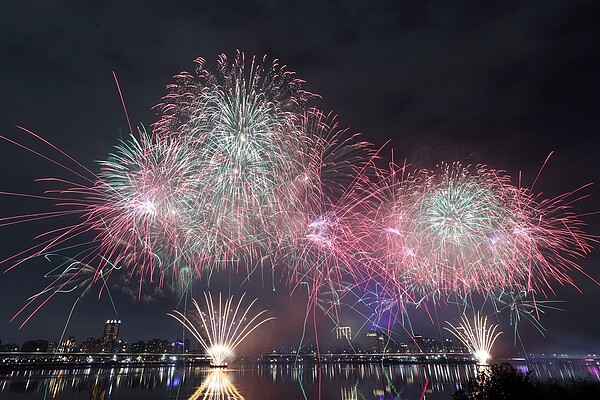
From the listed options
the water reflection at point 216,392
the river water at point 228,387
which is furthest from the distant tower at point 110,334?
the water reflection at point 216,392

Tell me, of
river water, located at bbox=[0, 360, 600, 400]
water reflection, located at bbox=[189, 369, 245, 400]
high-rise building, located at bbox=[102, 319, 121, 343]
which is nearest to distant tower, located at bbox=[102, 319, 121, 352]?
high-rise building, located at bbox=[102, 319, 121, 343]

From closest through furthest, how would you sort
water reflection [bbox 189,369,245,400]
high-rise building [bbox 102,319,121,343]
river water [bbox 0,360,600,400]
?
1. water reflection [bbox 189,369,245,400]
2. river water [bbox 0,360,600,400]
3. high-rise building [bbox 102,319,121,343]

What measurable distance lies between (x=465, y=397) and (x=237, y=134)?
18.5m

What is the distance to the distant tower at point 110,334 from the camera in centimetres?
15950

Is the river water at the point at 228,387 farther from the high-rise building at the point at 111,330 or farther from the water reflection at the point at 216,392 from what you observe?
the high-rise building at the point at 111,330

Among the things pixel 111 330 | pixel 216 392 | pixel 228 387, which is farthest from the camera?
pixel 111 330

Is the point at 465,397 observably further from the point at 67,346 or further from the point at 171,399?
the point at 67,346

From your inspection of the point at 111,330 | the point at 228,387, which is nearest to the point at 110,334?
the point at 111,330

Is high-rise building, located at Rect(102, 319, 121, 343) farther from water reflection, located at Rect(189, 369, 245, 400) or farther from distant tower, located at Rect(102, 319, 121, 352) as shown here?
water reflection, located at Rect(189, 369, 245, 400)

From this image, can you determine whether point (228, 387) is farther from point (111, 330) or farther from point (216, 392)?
point (111, 330)

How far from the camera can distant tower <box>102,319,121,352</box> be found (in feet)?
523

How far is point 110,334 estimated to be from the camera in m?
165

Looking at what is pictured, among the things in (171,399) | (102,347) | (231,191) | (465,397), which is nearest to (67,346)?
(102,347)

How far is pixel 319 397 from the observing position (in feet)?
97.5
